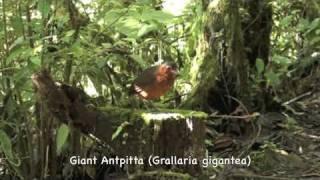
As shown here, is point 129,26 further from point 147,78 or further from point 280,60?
point 280,60

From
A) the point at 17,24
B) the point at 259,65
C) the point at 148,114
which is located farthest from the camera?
the point at 259,65

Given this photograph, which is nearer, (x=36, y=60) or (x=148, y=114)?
(x=36, y=60)

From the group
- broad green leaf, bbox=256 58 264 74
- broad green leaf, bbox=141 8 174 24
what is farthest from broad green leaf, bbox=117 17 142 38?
broad green leaf, bbox=256 58 264 74

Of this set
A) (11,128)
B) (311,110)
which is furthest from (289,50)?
(11,128)

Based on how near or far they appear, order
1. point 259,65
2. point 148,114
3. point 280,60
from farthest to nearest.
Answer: point 280,60 < point 259,65 < point 148,114

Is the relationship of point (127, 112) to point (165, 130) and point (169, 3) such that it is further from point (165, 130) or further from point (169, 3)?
point (169, 3)

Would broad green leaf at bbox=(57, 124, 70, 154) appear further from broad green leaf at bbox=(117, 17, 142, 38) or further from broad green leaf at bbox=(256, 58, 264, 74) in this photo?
broad green leaf at bbox=(256, 58, 264, 74)

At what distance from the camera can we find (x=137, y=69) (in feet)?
11.4

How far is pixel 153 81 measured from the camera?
119 inches

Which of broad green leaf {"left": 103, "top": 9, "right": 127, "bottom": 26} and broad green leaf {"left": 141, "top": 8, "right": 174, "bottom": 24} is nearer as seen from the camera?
broad green leaf {"left": 141, "top": 8, "right": 174, "bottom": 24}

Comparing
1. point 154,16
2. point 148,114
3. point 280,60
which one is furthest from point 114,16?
point 280,60

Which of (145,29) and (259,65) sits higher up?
(145,29)

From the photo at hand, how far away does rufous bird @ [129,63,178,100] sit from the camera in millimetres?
3000

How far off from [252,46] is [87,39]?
1698mm
